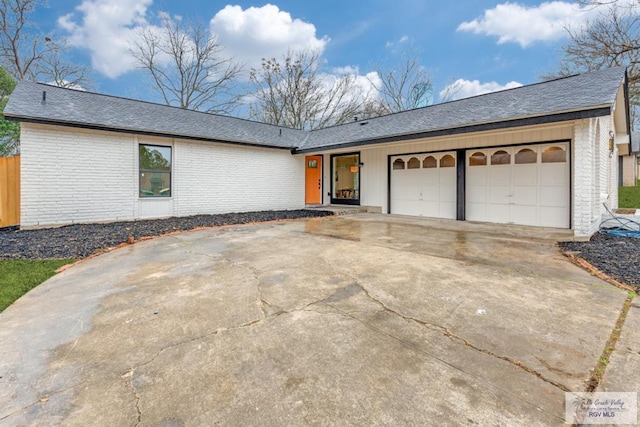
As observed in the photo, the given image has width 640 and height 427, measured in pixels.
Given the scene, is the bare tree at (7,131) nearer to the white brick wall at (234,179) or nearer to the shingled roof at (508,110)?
the white brick wall at (234,179)

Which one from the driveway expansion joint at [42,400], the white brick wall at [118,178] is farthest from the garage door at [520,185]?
the driveway expansion joint at [42,400]

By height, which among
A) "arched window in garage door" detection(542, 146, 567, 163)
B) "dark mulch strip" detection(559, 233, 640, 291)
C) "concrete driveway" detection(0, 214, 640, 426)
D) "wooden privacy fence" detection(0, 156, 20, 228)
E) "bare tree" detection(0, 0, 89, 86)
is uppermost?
"bare tree" detection(0, 0, 89, 86)

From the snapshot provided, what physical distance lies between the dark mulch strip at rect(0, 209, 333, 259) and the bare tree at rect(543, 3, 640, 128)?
632 inches

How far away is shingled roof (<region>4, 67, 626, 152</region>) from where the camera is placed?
6766mm

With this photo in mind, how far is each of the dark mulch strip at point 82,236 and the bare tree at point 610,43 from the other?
1605cm

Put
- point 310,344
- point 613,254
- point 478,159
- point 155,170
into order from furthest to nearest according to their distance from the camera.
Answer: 1. point 155,170
2. point 478,159
3. point 613,254
4. point 310,344

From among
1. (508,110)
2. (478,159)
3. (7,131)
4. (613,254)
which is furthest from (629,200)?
(7,131)

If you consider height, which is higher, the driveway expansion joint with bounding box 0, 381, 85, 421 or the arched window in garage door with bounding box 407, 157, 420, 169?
the arched window in garage door with bounding box 407, 157, 420, 169

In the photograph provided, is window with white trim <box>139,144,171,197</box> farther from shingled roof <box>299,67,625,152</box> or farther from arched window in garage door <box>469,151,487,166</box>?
arched window in garage door <box>469,151,487,166</box>

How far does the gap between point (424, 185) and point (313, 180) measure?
5.32m

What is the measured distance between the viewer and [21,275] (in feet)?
13.7

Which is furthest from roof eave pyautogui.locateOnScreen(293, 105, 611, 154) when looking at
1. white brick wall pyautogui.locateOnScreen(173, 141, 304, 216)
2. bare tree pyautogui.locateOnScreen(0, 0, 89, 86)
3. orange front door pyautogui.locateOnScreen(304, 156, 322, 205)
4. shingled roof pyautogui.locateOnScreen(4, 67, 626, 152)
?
bare tree pyautogui.locateOnScreen(0, 0, 89, 86)

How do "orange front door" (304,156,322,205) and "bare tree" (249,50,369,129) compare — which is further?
"bare tree" (249,50,369,129)

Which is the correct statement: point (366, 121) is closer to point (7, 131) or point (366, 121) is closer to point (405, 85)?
point (405, 85)
